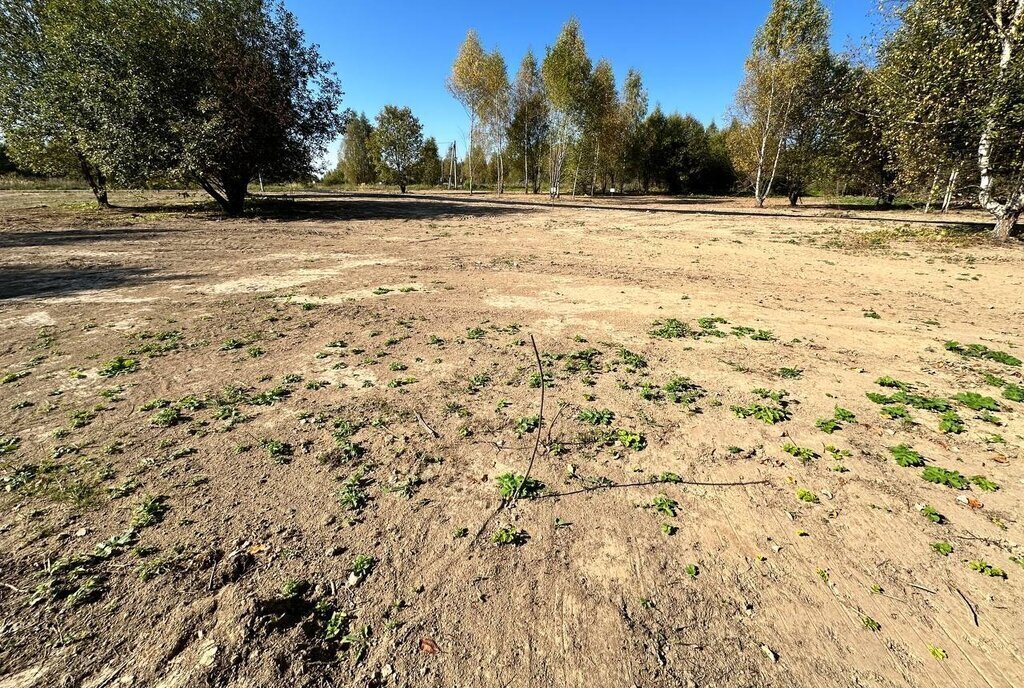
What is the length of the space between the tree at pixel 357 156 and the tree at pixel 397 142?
11.9 metres

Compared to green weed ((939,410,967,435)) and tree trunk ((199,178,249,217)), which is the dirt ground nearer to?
green weed ((939,410,967,435))

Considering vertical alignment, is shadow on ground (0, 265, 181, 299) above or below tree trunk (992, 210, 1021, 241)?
below

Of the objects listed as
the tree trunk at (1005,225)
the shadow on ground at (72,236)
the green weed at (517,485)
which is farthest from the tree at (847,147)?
the shadow on ground at (72,236)

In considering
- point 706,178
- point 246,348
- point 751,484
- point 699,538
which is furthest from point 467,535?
point 706,178

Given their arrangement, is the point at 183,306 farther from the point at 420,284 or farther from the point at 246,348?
the point at 420,284

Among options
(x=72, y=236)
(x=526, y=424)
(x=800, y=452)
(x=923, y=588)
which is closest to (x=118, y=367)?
(x=526, y=424)

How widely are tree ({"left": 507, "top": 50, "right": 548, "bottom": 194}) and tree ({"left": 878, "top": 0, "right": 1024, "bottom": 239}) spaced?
3200 centimetres

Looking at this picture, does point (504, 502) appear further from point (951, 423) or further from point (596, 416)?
point (951, 423)

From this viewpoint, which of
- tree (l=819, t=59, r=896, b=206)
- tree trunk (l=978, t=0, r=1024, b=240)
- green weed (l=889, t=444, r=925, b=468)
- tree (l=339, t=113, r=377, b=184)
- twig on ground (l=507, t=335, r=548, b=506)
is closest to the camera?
twig on ground (l=507, t=335, r=548, b=506)

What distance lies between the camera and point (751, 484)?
3.34 meters

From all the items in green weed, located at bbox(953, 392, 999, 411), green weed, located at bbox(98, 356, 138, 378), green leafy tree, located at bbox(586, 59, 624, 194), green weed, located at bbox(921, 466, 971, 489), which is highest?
green leafy tree, located at bbox(586, 59, 624, 194)

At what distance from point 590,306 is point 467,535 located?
5.37 meters

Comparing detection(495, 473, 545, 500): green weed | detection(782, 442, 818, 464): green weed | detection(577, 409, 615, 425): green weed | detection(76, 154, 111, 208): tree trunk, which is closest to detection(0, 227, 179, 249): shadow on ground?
detection(76, 154, 111, 208): tree trunk

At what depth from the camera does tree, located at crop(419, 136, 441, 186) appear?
57.9 metres
